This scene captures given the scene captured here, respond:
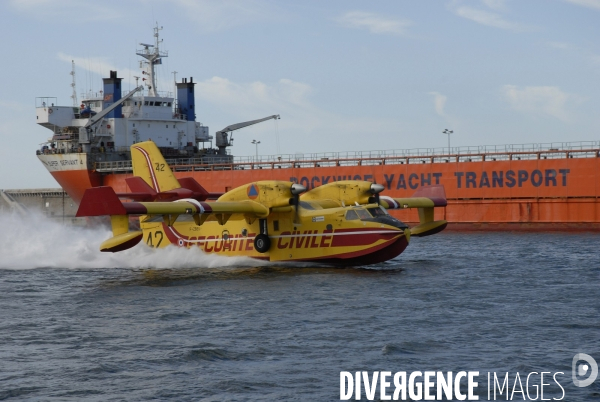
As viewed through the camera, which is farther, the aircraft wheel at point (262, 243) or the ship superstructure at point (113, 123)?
the ship superstructure at point (113, 123)

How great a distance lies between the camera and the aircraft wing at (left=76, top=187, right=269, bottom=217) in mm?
29562

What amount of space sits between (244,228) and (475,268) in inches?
404

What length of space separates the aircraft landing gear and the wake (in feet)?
2.47

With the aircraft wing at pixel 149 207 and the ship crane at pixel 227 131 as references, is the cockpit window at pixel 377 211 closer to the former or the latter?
the aircraft wing at pixel 149 207

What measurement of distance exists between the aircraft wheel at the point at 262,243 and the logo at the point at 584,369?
17.9 meters

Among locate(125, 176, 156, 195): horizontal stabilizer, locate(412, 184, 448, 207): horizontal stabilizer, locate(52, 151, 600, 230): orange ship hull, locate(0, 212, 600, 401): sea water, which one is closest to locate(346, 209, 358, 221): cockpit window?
locate(0, 212, 600, 401): sea water

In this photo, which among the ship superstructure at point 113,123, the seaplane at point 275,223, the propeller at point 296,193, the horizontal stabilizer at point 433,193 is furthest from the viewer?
the ship superstructure at point 113,123

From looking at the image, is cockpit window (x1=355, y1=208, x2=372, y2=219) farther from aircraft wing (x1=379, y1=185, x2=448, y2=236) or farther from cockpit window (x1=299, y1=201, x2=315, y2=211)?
aircraft wing (x1=379, y1=185, x2=448, y2=236)

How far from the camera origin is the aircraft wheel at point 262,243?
32844 millimetres

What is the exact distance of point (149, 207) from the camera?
3048 centimetres

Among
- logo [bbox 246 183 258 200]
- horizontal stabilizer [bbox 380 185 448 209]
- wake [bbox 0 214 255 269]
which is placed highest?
logo [bbox 246 183 258 200]

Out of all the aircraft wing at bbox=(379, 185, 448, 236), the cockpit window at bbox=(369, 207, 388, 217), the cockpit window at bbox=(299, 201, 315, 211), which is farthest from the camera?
the aircraft wing at bbox=(379, 185, 448, 236)

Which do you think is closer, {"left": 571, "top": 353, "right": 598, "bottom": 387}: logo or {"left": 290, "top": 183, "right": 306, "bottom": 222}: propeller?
{"left": 571, "top": 353, "right": 598, "bottom": 387}: logo

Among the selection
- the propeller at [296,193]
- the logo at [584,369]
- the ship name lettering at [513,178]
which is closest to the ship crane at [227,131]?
the ship name lettering at [513,178]
